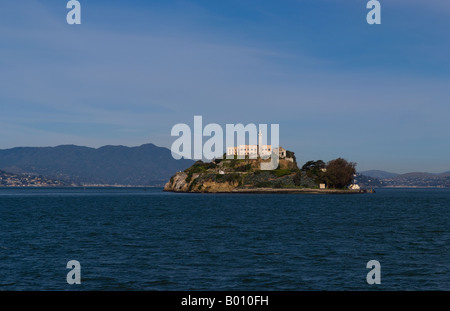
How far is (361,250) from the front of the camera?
145 ft

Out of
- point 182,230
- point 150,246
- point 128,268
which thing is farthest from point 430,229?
point 128,268

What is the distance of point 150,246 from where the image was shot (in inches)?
1850

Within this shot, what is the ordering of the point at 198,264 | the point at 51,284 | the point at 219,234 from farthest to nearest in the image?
the point at 219,234 < the point at 198,264 < the point at 51,284

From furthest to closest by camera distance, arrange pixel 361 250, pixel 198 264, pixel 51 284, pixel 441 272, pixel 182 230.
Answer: pixel 182 230 < pixel 361 250 < pixel 198 264 < pixel 441 272 < pixel 51 284

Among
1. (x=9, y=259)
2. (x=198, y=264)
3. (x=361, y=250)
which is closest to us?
(x=198, y=264)

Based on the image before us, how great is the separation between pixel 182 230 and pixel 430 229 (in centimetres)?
3394
